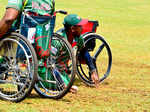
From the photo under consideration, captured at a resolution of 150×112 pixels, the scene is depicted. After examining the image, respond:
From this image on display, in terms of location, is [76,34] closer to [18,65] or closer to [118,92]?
[118,92]

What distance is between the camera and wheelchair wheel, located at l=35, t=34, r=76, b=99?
559 centimetres

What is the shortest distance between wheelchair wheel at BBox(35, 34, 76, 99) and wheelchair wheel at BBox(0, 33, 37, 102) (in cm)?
35

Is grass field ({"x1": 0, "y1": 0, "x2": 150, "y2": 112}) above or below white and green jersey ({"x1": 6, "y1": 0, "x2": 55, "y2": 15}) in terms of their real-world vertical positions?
below

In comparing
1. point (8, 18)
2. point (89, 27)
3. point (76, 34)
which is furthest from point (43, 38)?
point (89, 27)

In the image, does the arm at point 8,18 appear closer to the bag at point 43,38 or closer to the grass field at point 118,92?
the bag at point 43,38

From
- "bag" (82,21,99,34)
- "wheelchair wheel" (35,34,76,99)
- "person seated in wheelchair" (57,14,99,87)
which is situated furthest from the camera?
"bag" (82,21,99,34)

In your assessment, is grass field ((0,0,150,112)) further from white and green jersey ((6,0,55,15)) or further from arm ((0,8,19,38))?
white and green jersey ((6,0,55,15))

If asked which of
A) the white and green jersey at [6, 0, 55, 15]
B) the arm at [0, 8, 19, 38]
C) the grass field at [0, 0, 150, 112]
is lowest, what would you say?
the grass field at [0, 0, 150, 112]

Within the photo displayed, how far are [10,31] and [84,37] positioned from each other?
1.77m

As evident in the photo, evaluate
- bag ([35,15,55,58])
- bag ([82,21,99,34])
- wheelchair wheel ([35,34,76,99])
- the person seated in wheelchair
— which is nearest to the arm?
bag ([35,15,55,58])

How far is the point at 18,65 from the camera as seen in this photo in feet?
17.1

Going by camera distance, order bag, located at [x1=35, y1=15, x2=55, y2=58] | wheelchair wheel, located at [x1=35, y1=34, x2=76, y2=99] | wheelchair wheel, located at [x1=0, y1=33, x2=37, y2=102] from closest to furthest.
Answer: wheelchair wheel, located at [x1=0, y1=33, x2=37, y2=102]
bag, located at [x1=35, y1=15, x2=55, y2=58]
wheelchair wheel, located at [x1=35, y1=34, x2=76, y2=99]

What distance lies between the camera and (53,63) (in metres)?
5.71

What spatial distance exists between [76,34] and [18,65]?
1443 mm
